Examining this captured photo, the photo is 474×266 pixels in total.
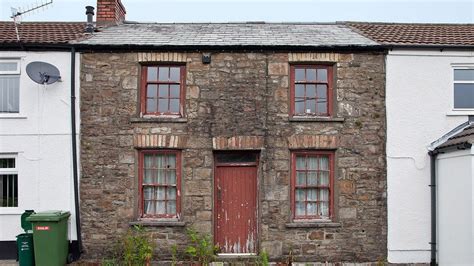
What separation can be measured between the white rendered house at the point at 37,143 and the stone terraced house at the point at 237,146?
40 centimetres

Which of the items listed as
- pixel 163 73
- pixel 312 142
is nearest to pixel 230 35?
pixel 163 73

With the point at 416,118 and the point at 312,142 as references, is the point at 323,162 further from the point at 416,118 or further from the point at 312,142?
the point at 416,118

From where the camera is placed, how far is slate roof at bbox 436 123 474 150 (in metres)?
9.02

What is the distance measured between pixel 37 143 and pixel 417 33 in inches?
394

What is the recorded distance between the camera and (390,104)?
1062 cm

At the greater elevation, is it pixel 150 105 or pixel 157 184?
pixel 150 105

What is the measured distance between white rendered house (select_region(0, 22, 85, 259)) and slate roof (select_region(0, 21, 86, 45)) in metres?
0.09

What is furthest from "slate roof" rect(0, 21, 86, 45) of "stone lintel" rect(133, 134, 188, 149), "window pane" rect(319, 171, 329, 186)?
→ "window pane" rect(319, 171, 329, 186)

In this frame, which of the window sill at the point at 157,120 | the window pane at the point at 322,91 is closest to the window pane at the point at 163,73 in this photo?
the window sill at the point at 157,120

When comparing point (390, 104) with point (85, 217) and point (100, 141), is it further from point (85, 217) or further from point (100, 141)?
point (85, 217)

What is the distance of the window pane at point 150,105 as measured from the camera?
424 inches

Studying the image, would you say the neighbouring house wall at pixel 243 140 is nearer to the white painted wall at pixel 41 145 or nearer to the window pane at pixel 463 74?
the white painted wall at pixel 41 145

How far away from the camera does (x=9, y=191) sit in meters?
10.6

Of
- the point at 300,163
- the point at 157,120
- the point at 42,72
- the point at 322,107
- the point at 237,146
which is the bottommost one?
the point at 300,163
